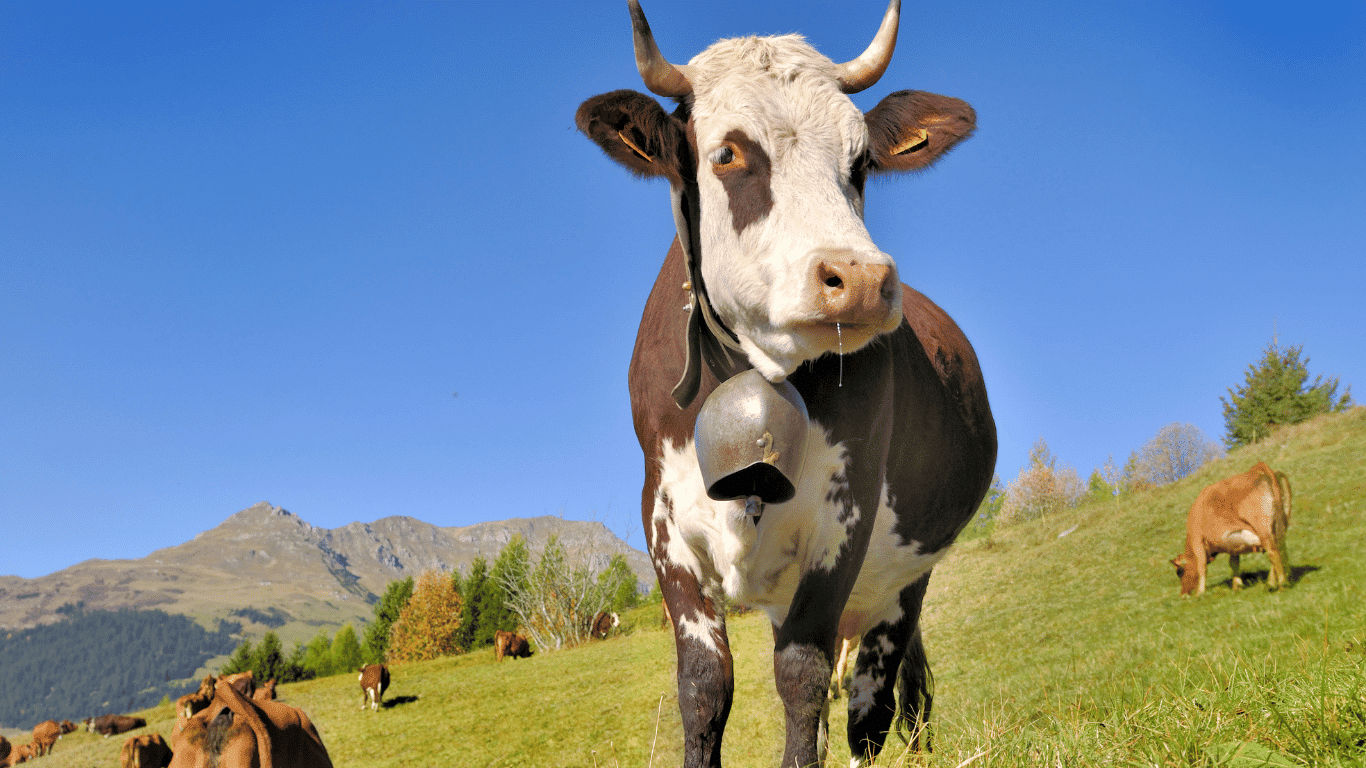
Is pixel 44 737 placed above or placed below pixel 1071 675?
below

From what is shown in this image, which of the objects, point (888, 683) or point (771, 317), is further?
point (888, 683)

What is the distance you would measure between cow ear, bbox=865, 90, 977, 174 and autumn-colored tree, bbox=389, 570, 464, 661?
51.8m

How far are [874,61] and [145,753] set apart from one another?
14.8 meters

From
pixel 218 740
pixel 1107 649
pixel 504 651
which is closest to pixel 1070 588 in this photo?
pixel 1107 649

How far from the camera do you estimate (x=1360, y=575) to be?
1174 cm

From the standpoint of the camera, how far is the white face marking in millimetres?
2562

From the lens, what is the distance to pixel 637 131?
313cm

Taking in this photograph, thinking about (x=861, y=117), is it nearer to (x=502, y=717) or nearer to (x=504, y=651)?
(x=502, y=717)

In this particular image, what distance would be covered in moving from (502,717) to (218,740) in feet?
35.7

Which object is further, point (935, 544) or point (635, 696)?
point (635, 696)

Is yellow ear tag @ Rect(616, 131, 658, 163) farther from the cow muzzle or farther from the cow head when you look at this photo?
the cow muzzle

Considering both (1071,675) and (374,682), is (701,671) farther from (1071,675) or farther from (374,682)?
(374,682)

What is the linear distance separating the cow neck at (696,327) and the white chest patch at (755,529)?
29cm

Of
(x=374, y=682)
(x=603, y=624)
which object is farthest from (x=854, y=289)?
(x=603, y=624)
